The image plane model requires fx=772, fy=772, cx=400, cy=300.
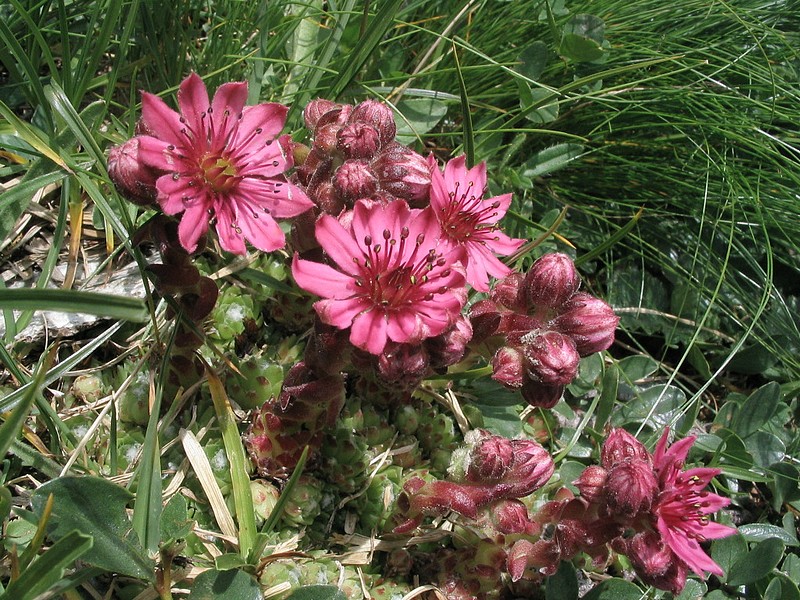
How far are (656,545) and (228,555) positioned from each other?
120 centimetres

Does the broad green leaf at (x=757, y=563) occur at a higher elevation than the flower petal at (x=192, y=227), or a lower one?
lower

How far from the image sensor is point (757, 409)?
313 cm

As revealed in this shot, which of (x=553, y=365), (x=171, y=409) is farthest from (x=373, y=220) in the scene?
(x=171, y=409)

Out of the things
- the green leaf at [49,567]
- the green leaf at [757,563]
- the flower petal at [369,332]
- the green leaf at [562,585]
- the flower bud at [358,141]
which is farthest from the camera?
the green leaf at [757,563]

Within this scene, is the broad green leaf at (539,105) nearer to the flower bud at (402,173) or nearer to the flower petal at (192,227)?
the flower bud at (402,173)

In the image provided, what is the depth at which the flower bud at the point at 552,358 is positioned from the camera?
2.21m

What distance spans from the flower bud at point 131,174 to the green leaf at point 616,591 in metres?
1.87

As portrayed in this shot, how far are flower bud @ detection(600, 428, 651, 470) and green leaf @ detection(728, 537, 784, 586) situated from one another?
28.2 inches

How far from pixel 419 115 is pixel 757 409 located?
183cm

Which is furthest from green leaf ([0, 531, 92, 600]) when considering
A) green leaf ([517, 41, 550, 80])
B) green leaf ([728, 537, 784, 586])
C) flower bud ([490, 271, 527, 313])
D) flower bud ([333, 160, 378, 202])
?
green leaf ([517, 41, 550, 80])

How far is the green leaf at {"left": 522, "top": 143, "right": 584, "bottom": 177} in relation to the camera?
3285mm

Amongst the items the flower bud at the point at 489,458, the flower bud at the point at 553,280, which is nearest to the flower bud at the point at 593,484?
the flower bud at the point at 489,458

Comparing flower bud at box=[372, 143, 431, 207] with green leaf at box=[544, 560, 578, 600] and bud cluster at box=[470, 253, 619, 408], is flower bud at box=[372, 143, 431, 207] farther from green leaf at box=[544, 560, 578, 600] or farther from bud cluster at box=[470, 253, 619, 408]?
green leaf at box=[544, 560, 578, 600]

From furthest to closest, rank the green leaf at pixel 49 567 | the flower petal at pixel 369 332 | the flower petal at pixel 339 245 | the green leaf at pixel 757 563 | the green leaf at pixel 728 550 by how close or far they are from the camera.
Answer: the green leaf at pixel 728 550
the green leaf at pixel 757 563
the flower petal at pixel 339 245
the flower petal at pixel 369 332
the green leaf at pixel 49 567
